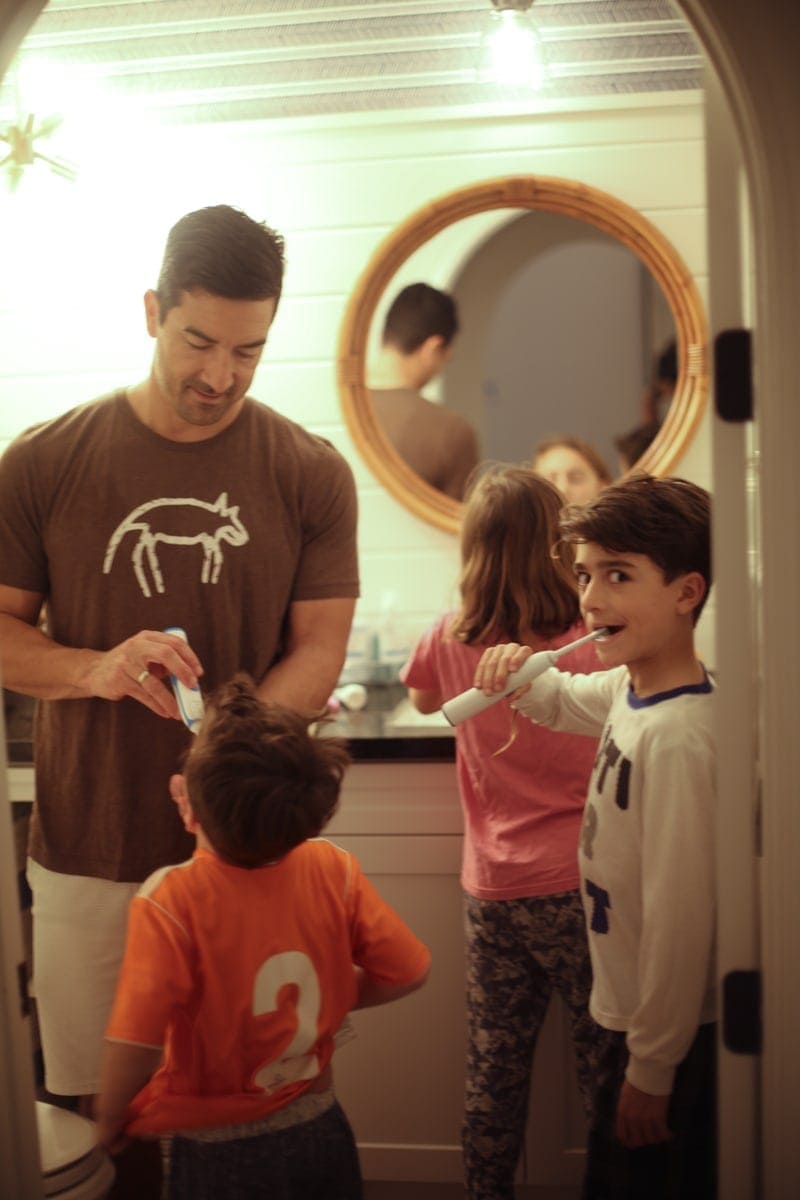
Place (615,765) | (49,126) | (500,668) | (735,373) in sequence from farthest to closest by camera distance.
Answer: (49,126) → (500,668) → (615,765) → (735,373)

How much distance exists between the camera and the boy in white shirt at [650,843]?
4.31ft

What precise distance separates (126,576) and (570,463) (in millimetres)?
1159

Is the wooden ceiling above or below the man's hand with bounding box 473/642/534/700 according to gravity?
above

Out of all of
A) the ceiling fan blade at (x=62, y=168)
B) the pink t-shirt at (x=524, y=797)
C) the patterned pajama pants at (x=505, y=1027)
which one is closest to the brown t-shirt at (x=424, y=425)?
the ceiling fan blade at (x=62, y=168)

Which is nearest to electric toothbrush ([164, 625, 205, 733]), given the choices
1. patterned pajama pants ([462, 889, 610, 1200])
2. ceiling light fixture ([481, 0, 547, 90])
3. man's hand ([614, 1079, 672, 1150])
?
patterned pajama pants ([462, 889, 610, 1200])

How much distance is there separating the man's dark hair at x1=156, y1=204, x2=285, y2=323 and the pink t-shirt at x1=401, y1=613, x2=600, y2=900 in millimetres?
579

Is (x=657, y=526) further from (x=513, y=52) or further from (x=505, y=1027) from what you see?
(x=513, y=52)

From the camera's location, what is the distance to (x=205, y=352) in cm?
160

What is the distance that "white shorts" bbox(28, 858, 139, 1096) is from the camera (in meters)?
1.63

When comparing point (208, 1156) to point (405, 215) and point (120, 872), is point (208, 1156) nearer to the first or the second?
point (120, 872)

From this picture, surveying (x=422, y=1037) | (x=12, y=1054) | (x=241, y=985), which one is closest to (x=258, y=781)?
(x=241, y=985)

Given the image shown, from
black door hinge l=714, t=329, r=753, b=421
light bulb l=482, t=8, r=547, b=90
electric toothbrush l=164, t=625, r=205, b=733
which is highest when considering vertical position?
light bulb l=482, t=8, r=547, b=90

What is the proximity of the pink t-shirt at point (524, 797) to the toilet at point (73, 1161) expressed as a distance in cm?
61

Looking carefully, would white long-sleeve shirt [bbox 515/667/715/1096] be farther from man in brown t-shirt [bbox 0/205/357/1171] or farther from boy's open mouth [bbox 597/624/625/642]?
man in brown t-shirt [bbox 0/205/357/1171]
